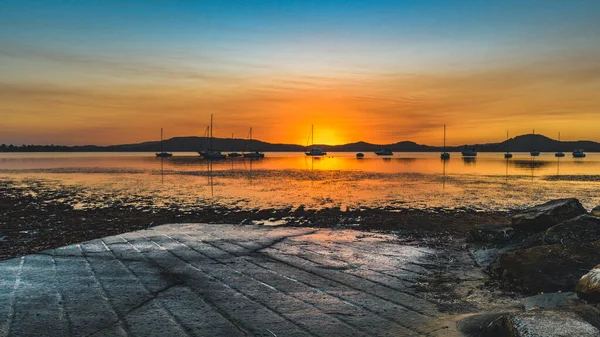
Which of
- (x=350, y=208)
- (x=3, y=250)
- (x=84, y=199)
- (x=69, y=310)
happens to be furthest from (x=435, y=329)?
(x=84, y=199)

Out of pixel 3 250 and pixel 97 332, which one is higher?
pixel 97 332

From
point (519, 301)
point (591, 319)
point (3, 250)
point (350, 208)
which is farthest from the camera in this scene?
point (350, 208)

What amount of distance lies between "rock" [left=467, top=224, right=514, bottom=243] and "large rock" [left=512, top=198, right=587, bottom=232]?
0.75 feet

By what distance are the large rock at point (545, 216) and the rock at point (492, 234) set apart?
228 millimetres

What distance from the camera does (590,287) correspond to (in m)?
4.60

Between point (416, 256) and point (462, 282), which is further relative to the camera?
point (416, 256)

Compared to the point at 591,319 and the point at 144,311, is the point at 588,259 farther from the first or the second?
the point at 144,311

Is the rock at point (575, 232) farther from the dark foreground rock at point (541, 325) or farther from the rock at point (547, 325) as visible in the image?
the rock at point (547, 325)

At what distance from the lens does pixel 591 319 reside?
12.8 feet

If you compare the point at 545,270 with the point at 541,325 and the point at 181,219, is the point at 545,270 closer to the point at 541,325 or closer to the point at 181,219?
the point at 541,325

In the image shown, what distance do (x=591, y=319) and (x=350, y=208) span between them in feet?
51.8

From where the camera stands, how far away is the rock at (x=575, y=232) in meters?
6.90

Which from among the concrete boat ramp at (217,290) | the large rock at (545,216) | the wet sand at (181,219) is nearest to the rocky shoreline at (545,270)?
the large rock at (545,216)

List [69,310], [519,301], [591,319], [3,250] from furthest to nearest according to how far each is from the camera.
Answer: [3,250] < [519,301] < [69,310] < [591,319]
